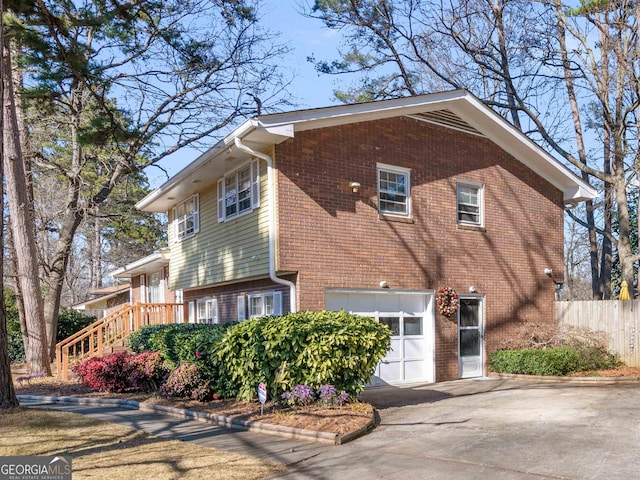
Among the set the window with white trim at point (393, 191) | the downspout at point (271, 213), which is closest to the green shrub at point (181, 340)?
the downspout at point (271, 213)

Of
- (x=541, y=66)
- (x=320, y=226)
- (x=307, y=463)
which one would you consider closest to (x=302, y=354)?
(x=307, y=463)

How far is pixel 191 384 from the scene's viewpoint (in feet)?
36.9

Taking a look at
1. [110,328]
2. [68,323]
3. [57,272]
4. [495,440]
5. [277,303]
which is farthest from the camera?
[68,323]

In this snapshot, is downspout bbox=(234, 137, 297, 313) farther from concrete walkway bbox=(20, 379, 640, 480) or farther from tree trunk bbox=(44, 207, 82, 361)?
tree trunk bbox=(44, 207, 82, 361)

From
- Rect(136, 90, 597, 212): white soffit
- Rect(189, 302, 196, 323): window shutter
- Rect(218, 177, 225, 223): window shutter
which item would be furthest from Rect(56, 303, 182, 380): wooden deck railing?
Rect(218, 177, 225, 223): window shutter

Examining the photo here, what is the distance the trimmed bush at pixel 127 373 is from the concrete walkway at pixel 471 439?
4.54ft

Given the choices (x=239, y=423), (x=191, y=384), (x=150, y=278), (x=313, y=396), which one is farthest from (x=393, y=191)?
(x=150, y=278)

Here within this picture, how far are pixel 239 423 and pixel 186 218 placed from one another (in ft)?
32.7

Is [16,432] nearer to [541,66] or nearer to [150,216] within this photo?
[541,66]

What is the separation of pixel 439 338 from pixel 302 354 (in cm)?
572

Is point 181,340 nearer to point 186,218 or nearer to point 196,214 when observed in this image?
point 196,214

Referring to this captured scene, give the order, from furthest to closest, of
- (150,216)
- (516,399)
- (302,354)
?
(150,216) < (516,399) < (302,354)

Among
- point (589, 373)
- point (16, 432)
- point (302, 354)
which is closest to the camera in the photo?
point (16, 432)

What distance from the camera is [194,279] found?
16.9 metres
